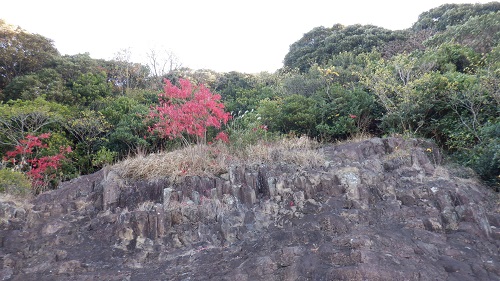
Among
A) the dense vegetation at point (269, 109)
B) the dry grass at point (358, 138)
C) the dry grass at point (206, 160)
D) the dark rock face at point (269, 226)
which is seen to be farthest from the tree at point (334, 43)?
the dark rock face at point (269, 226)

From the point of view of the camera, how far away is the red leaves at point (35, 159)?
31.4 ft

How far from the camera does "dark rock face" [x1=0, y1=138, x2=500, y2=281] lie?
5914mm

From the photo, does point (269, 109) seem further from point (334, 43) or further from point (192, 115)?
point (334, 43)

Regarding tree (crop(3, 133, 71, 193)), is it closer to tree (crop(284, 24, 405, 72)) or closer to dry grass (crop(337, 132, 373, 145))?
dry grass (crop(337, 132, 373, 145))

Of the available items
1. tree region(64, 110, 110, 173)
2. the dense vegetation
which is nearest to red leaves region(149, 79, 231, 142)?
the dense vegetation

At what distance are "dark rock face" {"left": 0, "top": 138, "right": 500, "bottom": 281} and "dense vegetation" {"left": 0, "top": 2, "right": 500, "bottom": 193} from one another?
164 cm

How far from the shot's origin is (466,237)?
6.41 metres

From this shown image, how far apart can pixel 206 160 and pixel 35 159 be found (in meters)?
5.01

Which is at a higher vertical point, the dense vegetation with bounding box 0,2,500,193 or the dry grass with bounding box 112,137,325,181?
the dense vegetation with bounding box 0,2,500,193

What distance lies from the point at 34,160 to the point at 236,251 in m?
6.65

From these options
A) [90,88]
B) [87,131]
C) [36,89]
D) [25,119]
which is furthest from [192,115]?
[36,89]

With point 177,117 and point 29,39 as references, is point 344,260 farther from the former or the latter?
point 29,39

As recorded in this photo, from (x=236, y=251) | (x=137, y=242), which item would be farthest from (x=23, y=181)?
(x=236, y=251)

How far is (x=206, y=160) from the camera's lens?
8.65 m
